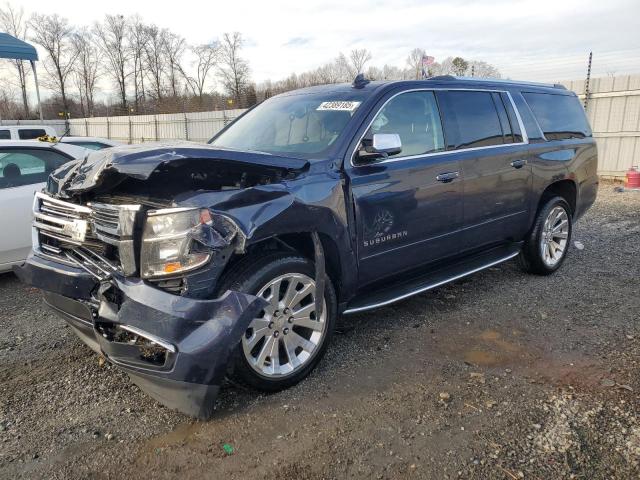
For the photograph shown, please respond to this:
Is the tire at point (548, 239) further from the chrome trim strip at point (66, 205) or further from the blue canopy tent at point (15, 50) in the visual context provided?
the blue canopy tent at point (15, 50)

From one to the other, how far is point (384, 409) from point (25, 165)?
4.68m

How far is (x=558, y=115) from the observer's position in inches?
213

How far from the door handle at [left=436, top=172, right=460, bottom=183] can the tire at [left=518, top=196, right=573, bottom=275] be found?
1610mm

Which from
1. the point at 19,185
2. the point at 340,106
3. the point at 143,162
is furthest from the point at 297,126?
the point at 19,185

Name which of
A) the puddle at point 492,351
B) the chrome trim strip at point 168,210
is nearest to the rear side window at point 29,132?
the chrome trim strip at point 168,210

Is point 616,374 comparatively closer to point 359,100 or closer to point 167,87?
point 359,100

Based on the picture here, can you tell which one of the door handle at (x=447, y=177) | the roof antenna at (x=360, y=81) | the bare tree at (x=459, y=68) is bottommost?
the door handle at (x=447, y=177)

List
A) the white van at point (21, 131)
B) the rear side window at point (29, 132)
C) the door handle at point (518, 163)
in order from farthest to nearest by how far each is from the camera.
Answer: the rear side window at point (29, 132) < the white van at point (21, 131) < the door handle at point (518, 163)

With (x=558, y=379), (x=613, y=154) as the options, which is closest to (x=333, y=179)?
(x=558, y=379)

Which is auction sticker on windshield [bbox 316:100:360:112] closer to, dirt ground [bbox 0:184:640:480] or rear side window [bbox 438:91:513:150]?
rear side window [bbox 438:91:513:150]

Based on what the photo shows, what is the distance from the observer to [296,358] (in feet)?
10.3

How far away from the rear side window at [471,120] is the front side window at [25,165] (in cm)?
425

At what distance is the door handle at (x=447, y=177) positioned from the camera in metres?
3.94

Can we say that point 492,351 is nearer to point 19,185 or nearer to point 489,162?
point 489,162
